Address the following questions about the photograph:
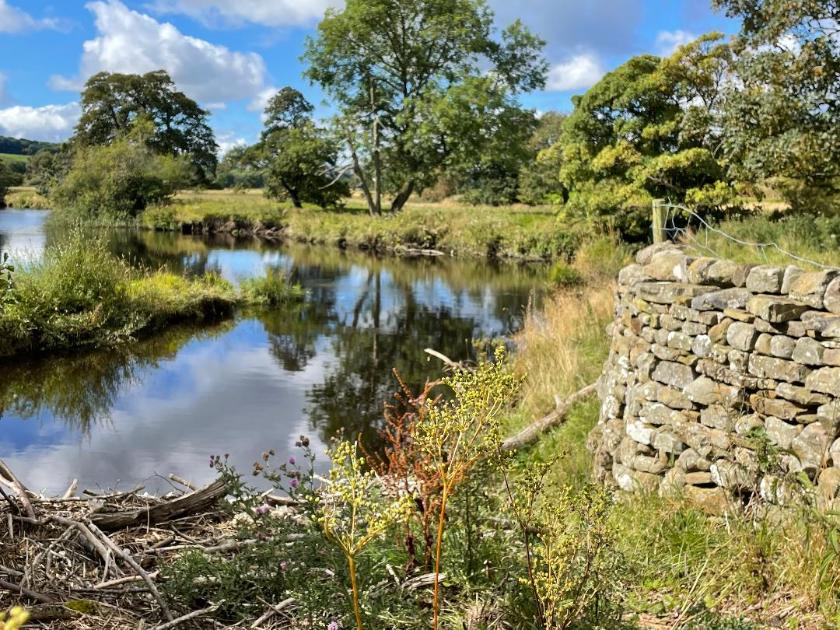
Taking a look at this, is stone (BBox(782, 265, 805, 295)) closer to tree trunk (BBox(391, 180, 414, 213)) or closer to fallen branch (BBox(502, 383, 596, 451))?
fallen branch (BBox(502, 383, 596, 451))

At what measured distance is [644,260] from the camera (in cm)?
596

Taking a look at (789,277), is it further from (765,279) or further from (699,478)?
(699,478)

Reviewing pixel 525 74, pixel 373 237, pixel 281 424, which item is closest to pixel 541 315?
pixel 281 424

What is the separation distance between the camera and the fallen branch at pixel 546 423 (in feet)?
22.5

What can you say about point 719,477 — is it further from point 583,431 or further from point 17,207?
point 17,207

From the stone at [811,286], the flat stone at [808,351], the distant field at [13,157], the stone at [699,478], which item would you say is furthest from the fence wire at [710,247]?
the distant field at [13,157]

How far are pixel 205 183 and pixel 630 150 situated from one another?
41.0m

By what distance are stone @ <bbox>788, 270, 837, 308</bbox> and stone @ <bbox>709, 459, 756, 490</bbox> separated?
1.05 m

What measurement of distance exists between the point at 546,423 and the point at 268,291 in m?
12.1

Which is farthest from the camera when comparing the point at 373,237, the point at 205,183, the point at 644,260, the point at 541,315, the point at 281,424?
the point at 205,183

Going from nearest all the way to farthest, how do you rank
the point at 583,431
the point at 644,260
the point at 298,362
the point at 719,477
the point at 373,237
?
the point at 719,477 → the point at 644,260 → the point at 583,431 → the point at 298,362 → the point at 373,237

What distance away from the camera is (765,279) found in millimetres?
4410

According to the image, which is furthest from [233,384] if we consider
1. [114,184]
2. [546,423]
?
[114,184]

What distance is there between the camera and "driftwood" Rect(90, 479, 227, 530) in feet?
11.0
